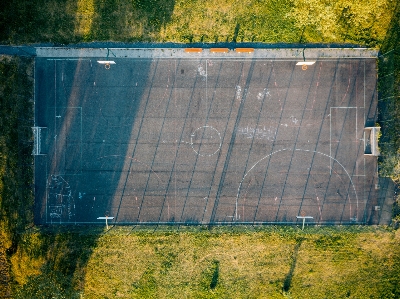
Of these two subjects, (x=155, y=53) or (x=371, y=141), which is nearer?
(x=155, y=53)

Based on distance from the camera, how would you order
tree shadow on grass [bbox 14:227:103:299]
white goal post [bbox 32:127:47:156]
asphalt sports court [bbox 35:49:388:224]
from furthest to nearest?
asphalt sports court [bbox 35:49:388:224]
tree shadow on grass [bbox 14:227:103:299]
white goal post [bbox 32:127:47:156]

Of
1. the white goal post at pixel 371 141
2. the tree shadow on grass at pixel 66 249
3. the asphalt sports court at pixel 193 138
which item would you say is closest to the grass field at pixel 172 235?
the tree shadow on grass at pixel 66 249

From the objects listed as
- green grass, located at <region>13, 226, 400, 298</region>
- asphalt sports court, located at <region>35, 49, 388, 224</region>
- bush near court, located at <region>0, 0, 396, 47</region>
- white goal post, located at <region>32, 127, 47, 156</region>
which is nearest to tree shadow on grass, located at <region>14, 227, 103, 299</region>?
green grass, located at <region>13, 226, 400, 298</region>

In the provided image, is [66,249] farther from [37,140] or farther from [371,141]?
[371,141]

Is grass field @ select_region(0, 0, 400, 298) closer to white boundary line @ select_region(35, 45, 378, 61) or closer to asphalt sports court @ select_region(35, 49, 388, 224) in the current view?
white boundary line @ select_region(35, 45, 378, 61)

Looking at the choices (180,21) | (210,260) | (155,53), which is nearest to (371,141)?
(210,260)
